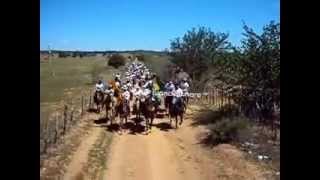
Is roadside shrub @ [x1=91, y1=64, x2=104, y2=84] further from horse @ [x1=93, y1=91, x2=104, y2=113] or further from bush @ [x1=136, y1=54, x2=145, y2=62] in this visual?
bush @ [x1=136, y1=54, x2=145, y2=62]

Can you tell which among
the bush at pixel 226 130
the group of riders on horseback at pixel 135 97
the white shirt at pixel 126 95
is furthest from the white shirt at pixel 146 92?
the bush at pixel 226 130

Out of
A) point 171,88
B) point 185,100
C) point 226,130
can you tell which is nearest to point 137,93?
point 171,88

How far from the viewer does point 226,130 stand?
416 centimetres

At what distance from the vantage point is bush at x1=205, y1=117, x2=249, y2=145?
13.4 feet

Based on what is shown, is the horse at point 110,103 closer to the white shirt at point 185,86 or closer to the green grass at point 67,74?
the green grass at point 67,74

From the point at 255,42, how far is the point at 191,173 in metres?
1.45

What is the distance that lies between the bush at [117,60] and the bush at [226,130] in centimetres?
84

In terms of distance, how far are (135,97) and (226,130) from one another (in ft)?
2.42

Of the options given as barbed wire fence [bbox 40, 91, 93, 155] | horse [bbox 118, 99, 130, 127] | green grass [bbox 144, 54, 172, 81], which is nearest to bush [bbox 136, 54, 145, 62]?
green grass [bbox 144, 54, 172, 81]

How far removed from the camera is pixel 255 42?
4.66 meters

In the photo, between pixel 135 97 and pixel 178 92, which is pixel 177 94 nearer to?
pixel 178 92

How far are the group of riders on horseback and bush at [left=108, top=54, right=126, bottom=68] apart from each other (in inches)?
2.6

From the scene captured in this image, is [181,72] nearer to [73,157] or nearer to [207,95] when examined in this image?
[207,95]
